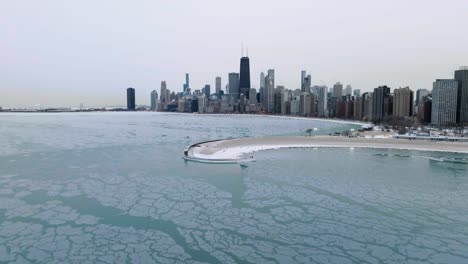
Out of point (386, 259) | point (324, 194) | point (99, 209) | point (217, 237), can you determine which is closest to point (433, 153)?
point (324, 194)

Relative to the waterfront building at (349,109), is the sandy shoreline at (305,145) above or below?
below

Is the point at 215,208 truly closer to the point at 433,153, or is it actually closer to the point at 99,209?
the point at 99,209

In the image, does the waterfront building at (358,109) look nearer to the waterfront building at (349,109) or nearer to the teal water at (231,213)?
the waterfront building at (349,109)

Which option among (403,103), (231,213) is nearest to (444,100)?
(403,103)

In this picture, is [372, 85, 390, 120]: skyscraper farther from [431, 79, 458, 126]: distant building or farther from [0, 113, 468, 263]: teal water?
[0, 113, 468, 263]: teal water

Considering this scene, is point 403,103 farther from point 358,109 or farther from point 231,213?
point 231,213

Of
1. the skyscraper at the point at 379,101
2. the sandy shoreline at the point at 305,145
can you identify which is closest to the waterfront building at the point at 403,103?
the skyscraper at the point at 379,101
